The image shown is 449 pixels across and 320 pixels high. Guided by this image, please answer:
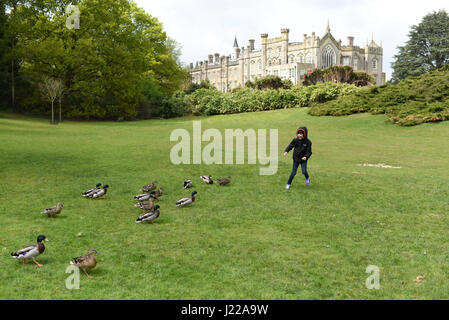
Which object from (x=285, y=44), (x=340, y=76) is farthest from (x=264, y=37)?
(x=340, y=76)

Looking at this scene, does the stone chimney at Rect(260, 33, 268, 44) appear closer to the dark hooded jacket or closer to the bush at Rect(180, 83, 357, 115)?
the bush at Rect(180, 83, 357, 115)

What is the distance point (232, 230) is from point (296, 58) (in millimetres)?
103794

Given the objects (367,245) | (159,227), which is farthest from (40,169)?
(367,245)

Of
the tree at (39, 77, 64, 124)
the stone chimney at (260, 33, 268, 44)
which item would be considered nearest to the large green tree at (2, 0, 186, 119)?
the tree at (39, 77, 64, 124)

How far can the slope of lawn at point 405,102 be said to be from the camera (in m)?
31.1

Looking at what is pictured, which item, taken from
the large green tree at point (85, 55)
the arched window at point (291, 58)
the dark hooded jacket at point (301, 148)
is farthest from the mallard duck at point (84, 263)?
the arched window at point (291, 58)

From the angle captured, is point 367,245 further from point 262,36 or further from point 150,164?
point 262,36

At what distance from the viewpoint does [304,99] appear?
154ft

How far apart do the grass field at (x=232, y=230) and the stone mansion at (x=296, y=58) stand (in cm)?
8007

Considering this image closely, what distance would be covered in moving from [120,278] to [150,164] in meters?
11.5

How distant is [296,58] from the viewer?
10644cm

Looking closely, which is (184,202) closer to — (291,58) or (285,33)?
(291,58)

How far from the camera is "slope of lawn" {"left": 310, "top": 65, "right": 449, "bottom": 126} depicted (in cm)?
3106

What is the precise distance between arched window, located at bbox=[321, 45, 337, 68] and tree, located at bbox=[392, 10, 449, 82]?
3086 cm
